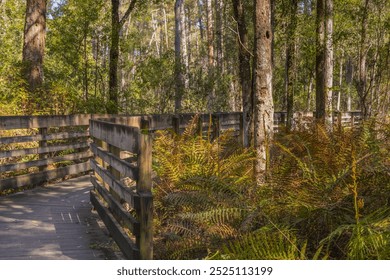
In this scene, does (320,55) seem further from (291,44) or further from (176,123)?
(176,123)

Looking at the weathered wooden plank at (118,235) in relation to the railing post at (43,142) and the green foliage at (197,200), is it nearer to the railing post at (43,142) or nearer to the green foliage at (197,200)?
the green foliage at (197,200)

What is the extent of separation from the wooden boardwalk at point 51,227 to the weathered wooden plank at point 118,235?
17 centimetres

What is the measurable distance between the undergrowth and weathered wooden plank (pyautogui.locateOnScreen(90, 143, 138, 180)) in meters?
0.52

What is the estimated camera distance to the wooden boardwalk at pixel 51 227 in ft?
19.8

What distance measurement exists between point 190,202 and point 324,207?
149cm

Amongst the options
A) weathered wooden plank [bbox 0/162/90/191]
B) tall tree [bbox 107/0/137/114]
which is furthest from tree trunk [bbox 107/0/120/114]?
weathered wooden plank [bbox 0/162/90/191]

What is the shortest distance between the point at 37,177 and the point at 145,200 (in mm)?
6468

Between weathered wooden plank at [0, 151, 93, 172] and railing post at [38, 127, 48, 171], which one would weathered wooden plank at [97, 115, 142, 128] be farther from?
weathered wooden plank at [0, 151, 93, 172]

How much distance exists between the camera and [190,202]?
18.5ft

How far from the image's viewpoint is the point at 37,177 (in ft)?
35.7

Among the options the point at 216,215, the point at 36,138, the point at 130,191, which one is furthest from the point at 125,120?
the point at 216,215

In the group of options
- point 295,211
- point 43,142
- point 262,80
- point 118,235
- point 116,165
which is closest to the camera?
point 295,211

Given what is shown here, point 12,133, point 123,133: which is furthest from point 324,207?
point 12,133

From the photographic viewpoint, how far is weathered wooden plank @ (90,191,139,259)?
523cm
